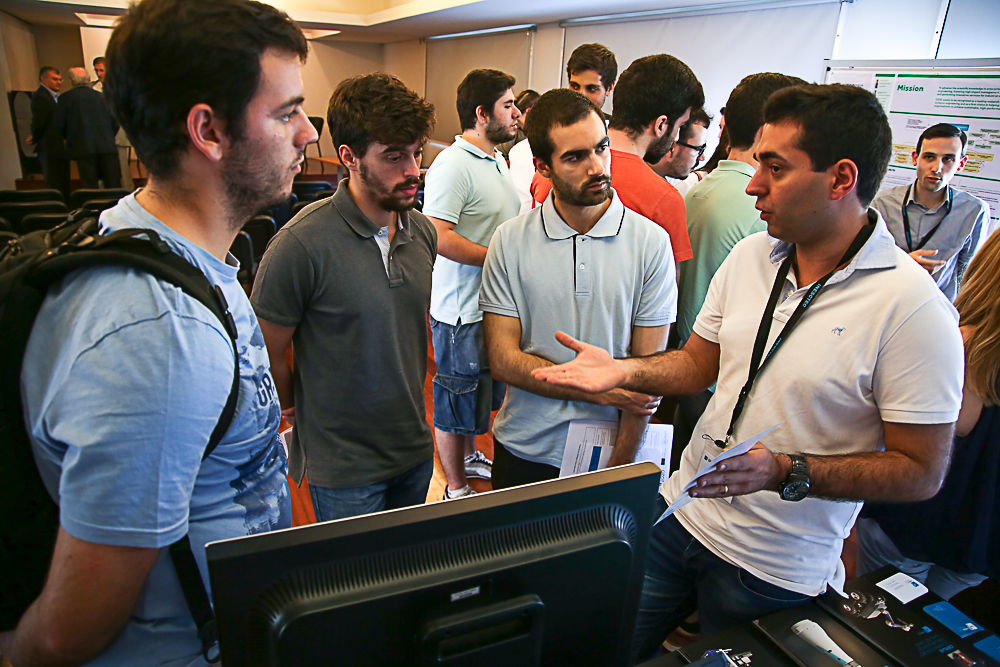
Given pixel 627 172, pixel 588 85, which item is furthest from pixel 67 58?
pixel 627 172

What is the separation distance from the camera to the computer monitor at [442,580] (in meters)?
0.57

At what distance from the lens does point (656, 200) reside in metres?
1.97

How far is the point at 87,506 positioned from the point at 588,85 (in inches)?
124

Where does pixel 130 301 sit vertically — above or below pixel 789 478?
above

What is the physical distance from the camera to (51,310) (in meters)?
0.67

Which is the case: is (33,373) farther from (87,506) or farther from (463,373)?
(463,373)

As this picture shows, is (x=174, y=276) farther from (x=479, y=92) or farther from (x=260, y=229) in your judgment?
(x=260, y=229)

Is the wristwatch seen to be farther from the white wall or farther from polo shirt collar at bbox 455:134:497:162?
the white wall

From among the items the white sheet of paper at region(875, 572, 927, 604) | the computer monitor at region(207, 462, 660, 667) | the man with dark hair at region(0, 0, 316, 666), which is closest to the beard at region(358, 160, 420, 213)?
the man with dark hair at region(0, 0, 316, 666)

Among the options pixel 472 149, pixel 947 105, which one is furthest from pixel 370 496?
pixel 947 105

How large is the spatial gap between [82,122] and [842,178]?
29.6ft

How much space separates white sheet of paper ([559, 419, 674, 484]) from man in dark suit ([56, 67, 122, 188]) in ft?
26.6

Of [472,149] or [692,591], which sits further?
[472,149]

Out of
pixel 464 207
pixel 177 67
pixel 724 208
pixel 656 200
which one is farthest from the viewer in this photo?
pixel 464 207
